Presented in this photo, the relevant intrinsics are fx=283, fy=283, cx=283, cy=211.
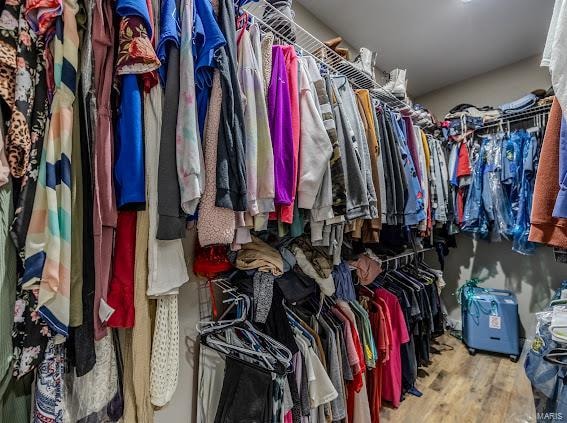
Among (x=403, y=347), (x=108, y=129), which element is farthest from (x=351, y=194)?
(x=403, y=347)

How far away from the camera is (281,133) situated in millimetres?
981

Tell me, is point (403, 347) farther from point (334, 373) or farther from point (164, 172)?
point (164, 172)

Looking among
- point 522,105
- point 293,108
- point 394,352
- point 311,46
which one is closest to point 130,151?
point 293,108

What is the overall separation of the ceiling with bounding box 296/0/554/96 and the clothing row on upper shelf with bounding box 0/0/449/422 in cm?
137

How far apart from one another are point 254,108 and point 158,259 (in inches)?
21.4

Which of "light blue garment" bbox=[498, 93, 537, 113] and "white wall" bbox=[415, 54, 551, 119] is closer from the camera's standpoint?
"light blue garment" bbox=[498, 93, 537, 113]

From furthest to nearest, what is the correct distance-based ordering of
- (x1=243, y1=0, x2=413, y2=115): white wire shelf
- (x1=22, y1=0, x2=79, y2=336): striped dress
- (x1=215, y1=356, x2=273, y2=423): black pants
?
1. (x1=243, y1=0, x2=413, y2=115): white wire shelf
2. (x1=215, y1=356, x2=273, y2=423): black pants
3. (x1=22, y1=0, x2=79, y2=336): striped dress

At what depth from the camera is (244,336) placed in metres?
1.14

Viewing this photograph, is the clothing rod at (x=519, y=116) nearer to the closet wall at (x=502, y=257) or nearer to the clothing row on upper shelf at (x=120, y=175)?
the closet wall at (x=502, y=257)

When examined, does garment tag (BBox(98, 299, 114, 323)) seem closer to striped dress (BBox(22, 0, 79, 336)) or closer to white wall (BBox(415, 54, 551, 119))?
striped dress (BBox(22, 0, 79, 336))

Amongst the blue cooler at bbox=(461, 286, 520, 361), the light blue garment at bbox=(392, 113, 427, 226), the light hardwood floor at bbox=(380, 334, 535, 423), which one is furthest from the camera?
the blue cooler at bbox=(461, 286, 520, 361)

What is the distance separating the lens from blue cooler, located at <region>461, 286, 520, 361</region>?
7.89ft

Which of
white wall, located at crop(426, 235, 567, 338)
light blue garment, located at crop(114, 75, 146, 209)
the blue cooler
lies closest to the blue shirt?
light blue garment, located at crop(114, 75, 146, 209)

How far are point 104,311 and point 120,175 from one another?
0.35m
